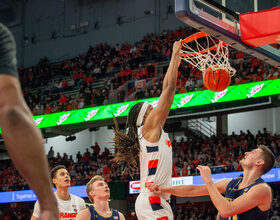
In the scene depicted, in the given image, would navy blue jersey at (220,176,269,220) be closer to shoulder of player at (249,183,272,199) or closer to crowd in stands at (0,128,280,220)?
shoulder of player at (249,183,272,199)

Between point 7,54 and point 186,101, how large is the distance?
48.1ft

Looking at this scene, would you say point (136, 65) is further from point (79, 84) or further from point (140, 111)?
point (140, 111)

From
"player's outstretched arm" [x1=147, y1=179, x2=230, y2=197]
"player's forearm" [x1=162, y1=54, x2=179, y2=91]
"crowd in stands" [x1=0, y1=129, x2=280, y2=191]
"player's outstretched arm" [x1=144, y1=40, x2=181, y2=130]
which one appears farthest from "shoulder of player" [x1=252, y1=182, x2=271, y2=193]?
"crowd in stands" [x1=0, y1=129, x2=280, y2=191]

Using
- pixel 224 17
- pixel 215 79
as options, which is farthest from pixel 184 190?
pixel 215 79

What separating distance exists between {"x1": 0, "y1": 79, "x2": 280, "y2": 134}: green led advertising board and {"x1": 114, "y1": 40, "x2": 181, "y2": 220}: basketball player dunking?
35.6ft

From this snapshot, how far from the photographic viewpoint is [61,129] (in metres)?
20.4

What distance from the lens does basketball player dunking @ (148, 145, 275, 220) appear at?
3.46m

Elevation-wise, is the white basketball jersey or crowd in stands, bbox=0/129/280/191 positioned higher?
the white basketball jersey

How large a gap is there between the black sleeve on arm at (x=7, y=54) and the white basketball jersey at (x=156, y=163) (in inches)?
102

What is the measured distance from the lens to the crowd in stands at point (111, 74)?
16547 mm

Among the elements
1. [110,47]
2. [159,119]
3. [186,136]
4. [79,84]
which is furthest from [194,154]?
[159,119]

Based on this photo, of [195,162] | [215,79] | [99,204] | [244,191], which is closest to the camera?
[244,191]

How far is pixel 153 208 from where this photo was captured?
3.82 metres

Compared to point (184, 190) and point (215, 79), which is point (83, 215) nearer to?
point (184, 190)
